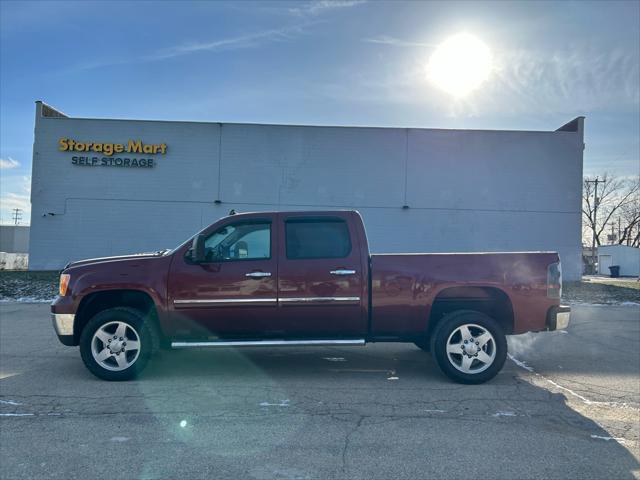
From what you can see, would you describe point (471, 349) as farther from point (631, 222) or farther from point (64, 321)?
point (631, 222)

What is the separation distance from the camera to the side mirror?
6059mm

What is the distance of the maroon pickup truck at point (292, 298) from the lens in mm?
6102

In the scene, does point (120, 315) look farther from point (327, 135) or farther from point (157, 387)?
point (327, 135)

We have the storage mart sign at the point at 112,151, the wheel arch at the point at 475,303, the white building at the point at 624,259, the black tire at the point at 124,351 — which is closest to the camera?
the black tire at the point at 124,351

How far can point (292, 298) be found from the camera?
6.12 m

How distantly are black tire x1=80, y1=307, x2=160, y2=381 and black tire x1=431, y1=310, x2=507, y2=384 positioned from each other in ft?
11.0

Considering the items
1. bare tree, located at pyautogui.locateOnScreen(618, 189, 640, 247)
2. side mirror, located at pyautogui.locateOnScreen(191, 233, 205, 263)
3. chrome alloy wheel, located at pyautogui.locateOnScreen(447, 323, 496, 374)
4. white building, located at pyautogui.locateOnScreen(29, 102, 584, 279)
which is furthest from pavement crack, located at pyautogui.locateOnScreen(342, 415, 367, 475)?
bare tree, located at pyautogui.locateOnScreen(618, 189, 640, 247)

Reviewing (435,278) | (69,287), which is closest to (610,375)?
(435,278)

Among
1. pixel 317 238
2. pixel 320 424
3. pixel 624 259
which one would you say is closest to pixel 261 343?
pixel 317 238

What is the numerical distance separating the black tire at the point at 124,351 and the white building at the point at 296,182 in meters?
16.6

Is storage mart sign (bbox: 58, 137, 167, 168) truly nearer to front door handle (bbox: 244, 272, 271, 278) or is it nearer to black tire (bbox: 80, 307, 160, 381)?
black tire (bbox: 80, 307, 160, 381)

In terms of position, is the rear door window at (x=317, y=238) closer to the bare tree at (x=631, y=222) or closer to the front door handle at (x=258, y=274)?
the front door handle at (x=258, y=274)

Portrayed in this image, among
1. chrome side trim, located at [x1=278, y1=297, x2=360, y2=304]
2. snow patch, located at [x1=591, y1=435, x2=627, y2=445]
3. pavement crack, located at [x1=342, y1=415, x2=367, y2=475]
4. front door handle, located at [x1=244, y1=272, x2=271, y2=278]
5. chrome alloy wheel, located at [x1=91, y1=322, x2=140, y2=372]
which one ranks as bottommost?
pavement crack, located at [x1=342, y1=415, x2=367, y2=475]

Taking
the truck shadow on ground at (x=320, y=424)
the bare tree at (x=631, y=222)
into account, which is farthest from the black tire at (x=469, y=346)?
the bare tree at (x=631, y=222)
